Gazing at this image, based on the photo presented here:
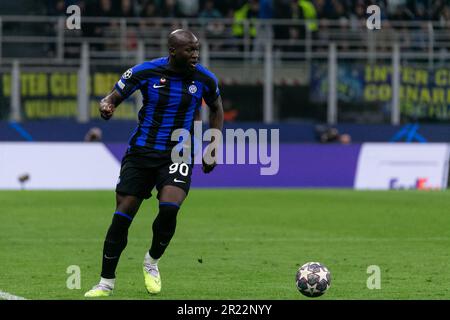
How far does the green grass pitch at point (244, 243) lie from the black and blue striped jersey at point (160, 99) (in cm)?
126

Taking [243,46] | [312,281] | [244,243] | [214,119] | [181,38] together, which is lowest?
Answer: [244,243]

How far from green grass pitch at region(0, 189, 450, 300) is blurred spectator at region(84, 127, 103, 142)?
2345 mm

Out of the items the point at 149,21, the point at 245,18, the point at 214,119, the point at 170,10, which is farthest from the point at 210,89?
the point at 245,18

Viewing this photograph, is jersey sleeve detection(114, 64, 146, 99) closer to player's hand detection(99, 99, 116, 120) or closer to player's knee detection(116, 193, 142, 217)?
player's hand detection(99, 99, 116, 120)

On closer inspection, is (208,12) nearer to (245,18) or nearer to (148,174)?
(245,18)

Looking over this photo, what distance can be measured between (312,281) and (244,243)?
5012 mm

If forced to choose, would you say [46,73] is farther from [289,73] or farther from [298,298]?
[298,298]

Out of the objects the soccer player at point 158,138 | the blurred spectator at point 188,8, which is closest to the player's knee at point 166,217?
the soccer player at point 158,138

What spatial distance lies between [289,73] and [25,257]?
50.2 ft

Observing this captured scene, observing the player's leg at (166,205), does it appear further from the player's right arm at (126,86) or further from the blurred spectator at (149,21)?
the blurred spectator at (149,21)

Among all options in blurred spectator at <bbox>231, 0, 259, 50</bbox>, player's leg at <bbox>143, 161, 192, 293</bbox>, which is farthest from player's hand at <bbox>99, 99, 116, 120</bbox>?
blurred spectator at <bbox>231, 0, 259, 50</bbox>

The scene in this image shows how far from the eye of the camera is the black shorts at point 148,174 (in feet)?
31.2

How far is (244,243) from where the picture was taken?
14102 mm
